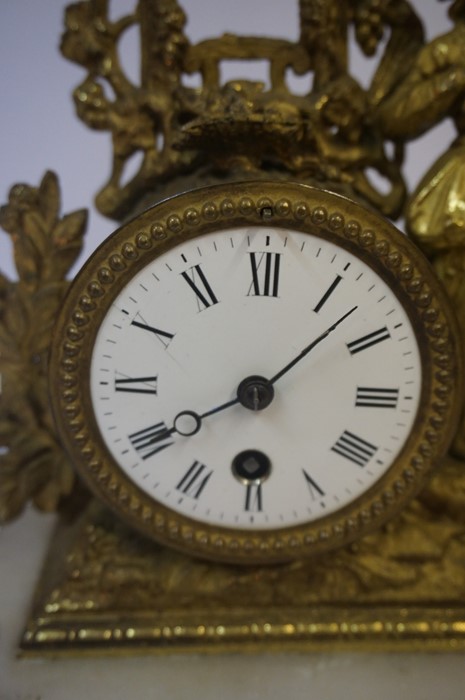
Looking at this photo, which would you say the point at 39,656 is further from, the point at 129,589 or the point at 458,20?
the point at 458,20

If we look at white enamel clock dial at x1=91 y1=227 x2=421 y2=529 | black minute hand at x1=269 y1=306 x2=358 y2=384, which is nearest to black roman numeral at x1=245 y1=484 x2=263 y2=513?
white enamel clock dial at x1=91 y1=227 x2=421 y2=529

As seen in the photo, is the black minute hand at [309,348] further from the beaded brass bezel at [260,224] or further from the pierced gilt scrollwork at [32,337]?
the pierced gilt scrollwork at [32,337]

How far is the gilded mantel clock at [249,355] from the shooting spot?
0.66 meters

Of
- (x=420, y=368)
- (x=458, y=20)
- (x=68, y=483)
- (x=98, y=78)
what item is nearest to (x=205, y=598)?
(x=68, y=483)

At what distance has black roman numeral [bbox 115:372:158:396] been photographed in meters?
0.68

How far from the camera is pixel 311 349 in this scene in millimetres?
679

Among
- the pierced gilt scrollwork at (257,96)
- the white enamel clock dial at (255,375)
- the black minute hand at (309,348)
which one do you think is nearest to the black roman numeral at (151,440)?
the white enamel clock dial at (255,375)

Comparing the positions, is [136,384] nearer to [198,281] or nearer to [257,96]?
[198,281]

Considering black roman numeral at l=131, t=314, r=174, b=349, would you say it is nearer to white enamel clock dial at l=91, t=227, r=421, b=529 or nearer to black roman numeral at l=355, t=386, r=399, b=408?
white enamel clock dial at l=91, t=227, r=421, b=529

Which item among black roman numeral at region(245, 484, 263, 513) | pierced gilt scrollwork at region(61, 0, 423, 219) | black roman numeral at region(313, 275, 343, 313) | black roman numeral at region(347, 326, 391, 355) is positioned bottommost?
black roman numeral at region(245, 484, 263, 513)

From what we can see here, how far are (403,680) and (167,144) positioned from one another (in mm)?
645

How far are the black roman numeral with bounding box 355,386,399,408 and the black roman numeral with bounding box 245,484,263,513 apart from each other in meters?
0.14

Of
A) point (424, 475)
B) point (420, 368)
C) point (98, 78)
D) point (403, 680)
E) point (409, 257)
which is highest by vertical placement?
point (98, 78)

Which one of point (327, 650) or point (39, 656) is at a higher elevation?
point (39, 656)
